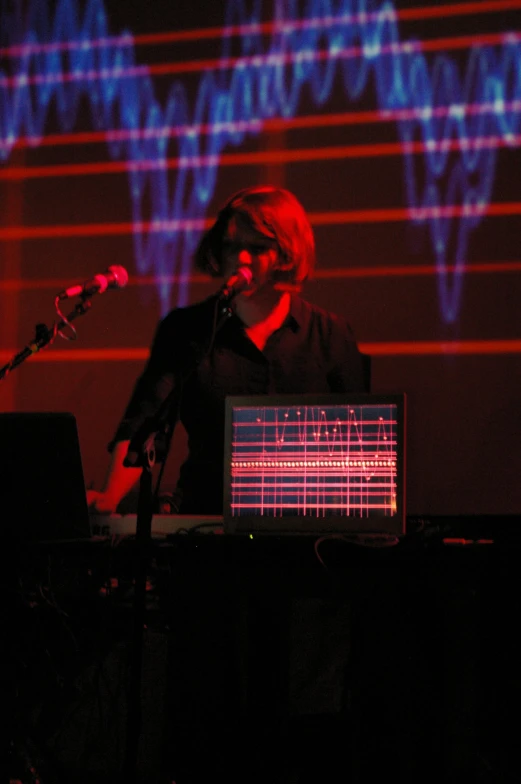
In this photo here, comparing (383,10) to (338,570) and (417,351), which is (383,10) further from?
(338,570)

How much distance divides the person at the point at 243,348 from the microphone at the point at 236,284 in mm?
546

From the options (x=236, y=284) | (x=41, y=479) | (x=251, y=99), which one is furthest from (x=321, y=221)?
(x=41, y=479)

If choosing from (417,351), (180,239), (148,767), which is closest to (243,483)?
(148,767)

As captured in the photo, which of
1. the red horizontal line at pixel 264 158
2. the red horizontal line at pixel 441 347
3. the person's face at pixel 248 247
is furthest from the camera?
the red horizontal line at pixel 264 158

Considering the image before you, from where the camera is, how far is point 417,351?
3391 mm

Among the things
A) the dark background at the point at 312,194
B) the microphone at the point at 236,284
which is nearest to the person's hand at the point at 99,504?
the microphone at the point at 236,284

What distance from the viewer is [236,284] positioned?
1.79 meters

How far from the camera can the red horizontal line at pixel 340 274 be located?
3352 mm

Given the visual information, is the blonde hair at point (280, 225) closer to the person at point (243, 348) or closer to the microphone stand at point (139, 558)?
the person at point (243, 348)

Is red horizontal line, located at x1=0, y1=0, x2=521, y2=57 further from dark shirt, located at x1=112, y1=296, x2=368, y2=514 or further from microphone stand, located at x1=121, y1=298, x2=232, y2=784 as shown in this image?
microphone stand, located at x1=121, y1=298, x2=232, y2=784

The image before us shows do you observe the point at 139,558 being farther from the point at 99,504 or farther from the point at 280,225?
the point at 280,225

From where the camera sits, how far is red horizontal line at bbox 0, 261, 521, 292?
335cm

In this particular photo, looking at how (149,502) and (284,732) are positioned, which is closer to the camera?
(149,502)

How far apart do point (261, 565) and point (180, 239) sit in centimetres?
222
